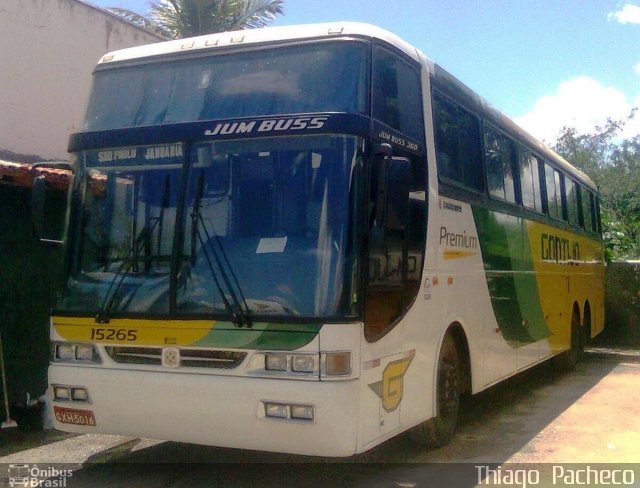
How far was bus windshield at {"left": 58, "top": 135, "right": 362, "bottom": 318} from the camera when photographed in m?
5.36

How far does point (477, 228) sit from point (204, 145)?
3386mm

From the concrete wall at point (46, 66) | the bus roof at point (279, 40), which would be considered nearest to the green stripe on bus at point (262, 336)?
the bus roof at point (279, 40)

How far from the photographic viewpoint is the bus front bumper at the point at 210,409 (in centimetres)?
521

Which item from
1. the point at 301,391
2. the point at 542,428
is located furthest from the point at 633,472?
the point at 301,391

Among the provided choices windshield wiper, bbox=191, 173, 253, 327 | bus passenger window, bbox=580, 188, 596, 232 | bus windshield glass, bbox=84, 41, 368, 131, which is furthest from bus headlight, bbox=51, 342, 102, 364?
bus passenger window, bbox=580, 188, 596, 232

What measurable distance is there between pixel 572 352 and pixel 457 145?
6.86 meters

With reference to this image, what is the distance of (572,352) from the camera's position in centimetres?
1315

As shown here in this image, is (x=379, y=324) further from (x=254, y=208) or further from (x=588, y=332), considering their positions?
(x=588, y=332)

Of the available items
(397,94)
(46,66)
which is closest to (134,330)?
(397,94)

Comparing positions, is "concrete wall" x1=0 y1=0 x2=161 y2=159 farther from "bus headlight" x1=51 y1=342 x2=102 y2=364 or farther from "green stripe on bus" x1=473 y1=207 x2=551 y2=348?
"bus headlight" x1=51 y1=342 x2=102 y2=364

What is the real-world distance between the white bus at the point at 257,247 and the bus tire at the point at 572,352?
265 inches

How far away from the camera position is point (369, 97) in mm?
5691

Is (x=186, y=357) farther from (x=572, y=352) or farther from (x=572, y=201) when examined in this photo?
(x=572, y=201)

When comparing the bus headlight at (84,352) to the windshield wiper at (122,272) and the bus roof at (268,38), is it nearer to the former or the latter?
the windshield wiper at (122,272)
